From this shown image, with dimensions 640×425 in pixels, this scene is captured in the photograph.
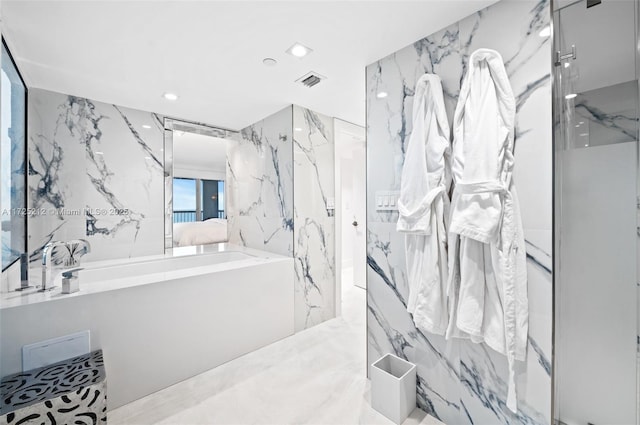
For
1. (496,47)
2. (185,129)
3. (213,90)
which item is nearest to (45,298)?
(213,90)

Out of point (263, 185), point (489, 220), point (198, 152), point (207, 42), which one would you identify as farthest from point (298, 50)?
point (198, 152)

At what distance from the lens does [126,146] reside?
103 inches

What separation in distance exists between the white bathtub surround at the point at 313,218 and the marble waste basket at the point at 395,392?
115 cm

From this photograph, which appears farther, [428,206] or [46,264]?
[46,264]

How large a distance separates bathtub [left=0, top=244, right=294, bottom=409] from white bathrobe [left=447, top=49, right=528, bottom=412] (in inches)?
62.6

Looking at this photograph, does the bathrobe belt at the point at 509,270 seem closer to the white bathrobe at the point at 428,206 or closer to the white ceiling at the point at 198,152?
the white bathrobe at the point at 428,206

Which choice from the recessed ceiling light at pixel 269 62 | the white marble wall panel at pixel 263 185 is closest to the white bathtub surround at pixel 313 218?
the white marble wall panel at pixel 263 185

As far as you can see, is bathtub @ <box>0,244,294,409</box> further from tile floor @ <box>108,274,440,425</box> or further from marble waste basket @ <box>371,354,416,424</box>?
marble waste basket @ <box>371,354,416,424</box>

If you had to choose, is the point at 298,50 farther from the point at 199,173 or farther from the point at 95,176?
the point at 95,176

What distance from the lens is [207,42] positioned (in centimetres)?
158

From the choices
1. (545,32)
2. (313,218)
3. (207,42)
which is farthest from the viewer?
(313,218)

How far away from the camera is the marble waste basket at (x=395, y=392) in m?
1.46

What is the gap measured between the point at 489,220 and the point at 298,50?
4.76 ft

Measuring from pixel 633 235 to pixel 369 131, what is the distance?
4.55 feet
